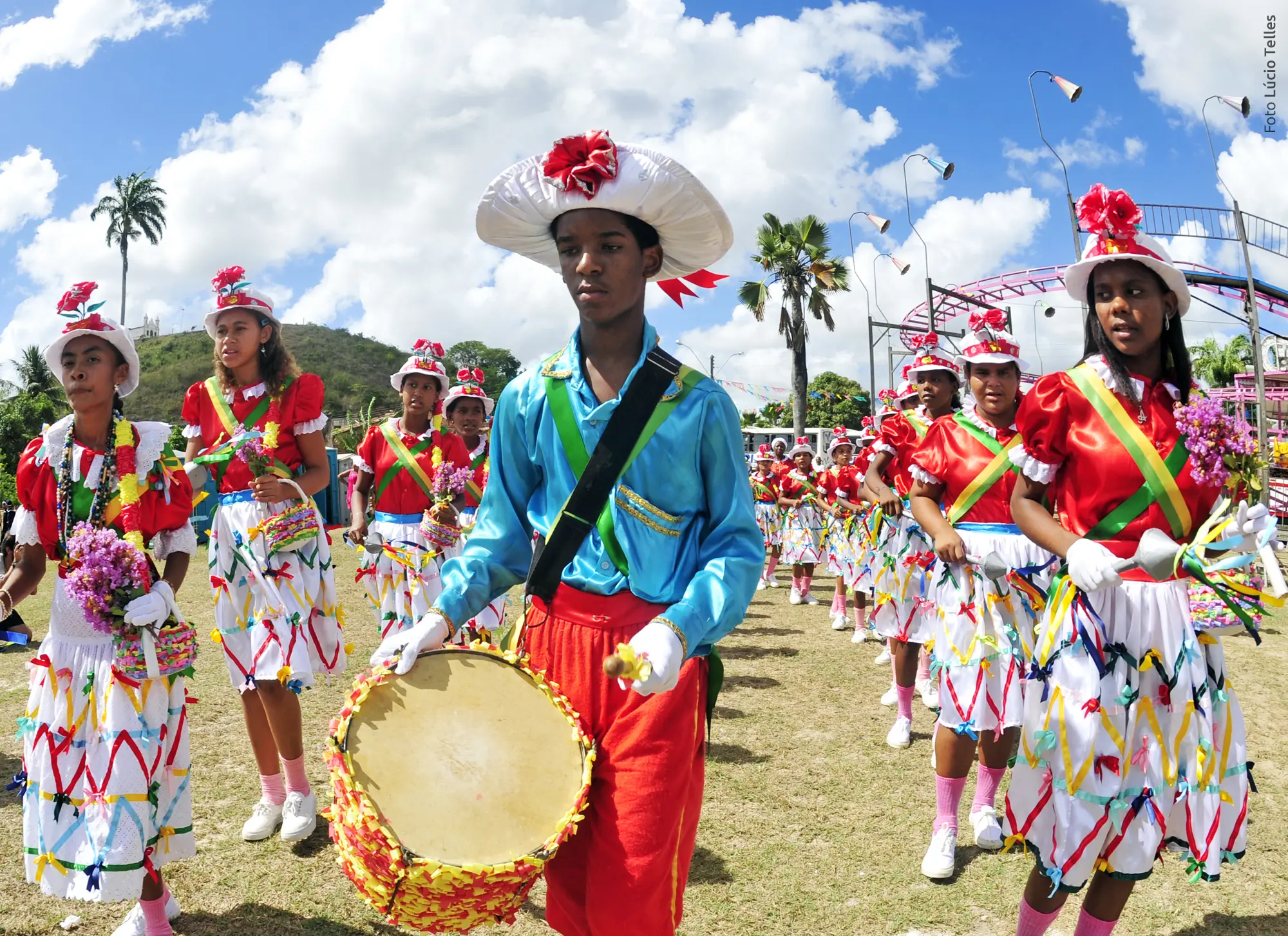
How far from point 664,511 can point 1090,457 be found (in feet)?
4.98

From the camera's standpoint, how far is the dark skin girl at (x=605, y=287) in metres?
2.42

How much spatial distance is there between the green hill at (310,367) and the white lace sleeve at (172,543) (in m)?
55.3

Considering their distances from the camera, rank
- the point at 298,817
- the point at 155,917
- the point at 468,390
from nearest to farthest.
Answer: the point at 155,917, the point at 298,817, the point at 468,390

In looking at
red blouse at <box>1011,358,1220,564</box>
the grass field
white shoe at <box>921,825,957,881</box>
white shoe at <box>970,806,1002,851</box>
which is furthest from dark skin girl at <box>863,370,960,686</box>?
red blouse at <box>1011,358,1220,564</box>

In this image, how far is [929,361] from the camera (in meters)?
6.25

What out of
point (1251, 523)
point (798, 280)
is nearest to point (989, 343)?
point (1251, 523)

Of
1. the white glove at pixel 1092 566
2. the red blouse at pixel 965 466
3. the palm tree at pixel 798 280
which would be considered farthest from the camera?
the palm tree at pixel 798 280

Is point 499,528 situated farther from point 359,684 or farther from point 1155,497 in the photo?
point 1155,497

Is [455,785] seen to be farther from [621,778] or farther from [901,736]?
[901,736]

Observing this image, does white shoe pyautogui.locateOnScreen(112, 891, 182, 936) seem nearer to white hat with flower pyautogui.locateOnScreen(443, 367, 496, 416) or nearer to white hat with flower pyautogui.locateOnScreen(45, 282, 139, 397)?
white hat with flower pyautogui.locateOnScreen(45, 282, 139, 397)

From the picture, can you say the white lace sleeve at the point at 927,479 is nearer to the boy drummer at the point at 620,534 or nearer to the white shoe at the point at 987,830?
the white shoe at the point at 987,830

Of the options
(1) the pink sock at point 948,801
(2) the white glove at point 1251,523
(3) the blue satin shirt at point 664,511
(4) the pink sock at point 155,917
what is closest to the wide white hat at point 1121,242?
(2) the white glove at point 1251,523

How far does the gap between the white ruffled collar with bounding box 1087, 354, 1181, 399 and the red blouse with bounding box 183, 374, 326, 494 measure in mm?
3469

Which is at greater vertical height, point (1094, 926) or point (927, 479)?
point (927, 479)
